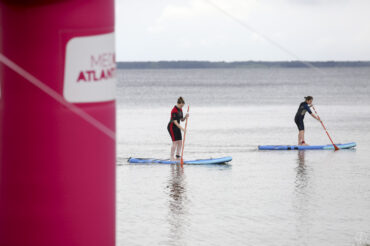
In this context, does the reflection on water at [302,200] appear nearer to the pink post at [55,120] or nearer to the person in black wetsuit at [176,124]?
the person in black wetsuit at [176,124]

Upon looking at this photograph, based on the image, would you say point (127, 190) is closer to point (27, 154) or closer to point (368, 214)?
point (368, 214)

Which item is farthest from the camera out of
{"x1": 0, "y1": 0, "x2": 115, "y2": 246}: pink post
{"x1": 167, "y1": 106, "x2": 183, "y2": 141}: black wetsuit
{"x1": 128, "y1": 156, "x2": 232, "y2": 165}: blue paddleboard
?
{"x1": 128, "y1": 156, "x2": 232, "y2": 165}: blue paddleboard

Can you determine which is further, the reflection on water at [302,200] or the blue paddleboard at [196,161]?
the blue paddleboard at [196,161]

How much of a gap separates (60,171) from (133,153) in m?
18.6

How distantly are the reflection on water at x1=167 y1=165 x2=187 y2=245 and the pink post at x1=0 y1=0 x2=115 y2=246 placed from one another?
7.19 m

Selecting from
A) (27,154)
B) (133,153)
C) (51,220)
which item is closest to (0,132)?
(27,154)

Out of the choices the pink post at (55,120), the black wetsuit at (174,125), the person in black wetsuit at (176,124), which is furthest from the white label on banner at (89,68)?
the black wetsuit at (174,125)

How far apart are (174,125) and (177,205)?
5.71 metres

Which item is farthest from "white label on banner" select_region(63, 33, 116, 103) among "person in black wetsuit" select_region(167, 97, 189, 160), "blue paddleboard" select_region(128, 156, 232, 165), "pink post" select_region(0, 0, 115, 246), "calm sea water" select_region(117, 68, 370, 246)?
"blue paddleboard" select_region(128, 156, 232, 165)

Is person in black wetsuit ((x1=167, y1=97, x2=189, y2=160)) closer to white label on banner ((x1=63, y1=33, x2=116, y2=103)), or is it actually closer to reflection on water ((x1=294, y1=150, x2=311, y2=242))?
reflection on water ((x1=294, y1=150, x2=311, y2=242))

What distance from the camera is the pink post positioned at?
5.32ft

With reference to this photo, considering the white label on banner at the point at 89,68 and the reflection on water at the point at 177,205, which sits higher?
the white label on banner at the point at 89,68

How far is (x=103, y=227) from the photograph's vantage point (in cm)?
176

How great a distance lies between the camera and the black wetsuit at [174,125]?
16781 mm
